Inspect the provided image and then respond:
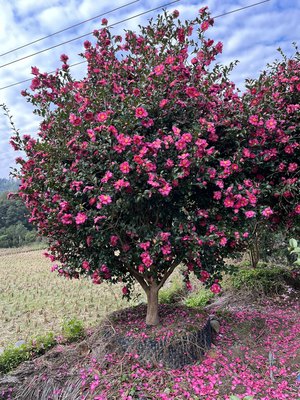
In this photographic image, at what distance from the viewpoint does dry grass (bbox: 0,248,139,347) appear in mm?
5625

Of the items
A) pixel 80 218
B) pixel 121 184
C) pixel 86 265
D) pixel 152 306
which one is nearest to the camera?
pixel 121 184

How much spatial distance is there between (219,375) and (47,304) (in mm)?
5229

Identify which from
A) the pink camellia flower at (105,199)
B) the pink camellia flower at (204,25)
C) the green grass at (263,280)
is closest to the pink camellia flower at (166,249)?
the pink camellia flower at (105,199)

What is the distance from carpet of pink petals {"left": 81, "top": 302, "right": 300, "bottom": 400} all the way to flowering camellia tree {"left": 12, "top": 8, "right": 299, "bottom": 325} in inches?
24.6

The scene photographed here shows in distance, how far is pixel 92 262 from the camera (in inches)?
126

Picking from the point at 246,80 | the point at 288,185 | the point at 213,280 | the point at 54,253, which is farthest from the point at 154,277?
the point at 246,80

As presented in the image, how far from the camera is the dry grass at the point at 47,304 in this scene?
5.62 metres

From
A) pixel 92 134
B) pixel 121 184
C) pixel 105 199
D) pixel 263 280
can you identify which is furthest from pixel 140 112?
pixel 263 280

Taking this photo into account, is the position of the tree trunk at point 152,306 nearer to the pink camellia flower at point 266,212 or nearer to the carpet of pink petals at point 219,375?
the carpet of pink petals at point 219,375

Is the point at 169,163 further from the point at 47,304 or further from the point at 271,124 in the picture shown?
the point at 47,304

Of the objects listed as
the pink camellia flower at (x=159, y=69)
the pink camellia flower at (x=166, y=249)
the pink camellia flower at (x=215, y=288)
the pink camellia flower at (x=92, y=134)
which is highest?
the pink camellia flower at (x=159, y=69)

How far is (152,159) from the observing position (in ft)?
8.95

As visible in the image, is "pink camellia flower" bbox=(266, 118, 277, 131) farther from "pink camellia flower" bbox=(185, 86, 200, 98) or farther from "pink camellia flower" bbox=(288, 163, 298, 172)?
"pink camellia flower" bbox=(185, 86, 200, 98)

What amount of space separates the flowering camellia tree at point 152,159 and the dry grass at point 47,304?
2.73m
